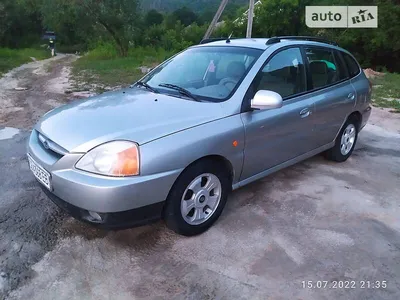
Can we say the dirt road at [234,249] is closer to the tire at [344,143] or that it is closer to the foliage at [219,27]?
the tire at [344,143]

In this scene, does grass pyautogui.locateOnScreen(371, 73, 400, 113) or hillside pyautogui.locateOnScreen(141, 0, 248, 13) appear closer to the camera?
grass pyautogui.locateOnScreen(371, 73, 400, 113)

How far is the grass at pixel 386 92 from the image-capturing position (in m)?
7.91

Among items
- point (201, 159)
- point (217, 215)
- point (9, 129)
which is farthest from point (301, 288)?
point (9, 129)

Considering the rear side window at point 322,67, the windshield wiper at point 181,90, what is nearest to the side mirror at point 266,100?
the windshield wiper at point 181,90

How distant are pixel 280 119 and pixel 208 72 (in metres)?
0.82

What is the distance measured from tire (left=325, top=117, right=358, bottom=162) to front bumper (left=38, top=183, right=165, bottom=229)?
2.71m

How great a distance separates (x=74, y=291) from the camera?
228 cm

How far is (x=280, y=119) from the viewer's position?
3.29m

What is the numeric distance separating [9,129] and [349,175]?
16.5ft

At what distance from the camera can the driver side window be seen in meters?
3.22

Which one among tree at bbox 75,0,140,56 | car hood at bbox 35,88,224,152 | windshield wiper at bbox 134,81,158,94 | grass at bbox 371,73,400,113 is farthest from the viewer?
tree at bbox 75,0,140,56

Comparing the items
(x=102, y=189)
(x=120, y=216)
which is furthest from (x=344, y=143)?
(x=102, y=189)

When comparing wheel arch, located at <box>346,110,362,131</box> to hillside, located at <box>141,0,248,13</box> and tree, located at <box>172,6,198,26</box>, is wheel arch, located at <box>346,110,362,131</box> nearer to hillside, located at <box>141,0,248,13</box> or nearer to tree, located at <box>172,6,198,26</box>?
tree, located at <box>172,6,198,26</box>

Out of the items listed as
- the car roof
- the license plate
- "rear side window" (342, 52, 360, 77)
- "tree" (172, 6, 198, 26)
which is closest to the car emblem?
the license plate
